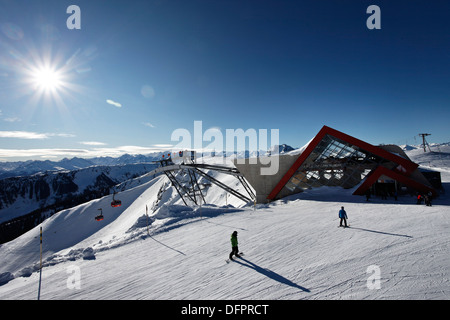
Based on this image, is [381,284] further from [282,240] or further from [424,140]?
[424,140]

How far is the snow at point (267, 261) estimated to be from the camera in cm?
611

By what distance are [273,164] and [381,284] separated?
18.0 metres

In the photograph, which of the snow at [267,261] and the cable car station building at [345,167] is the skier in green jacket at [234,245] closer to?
the snow at [267,261]

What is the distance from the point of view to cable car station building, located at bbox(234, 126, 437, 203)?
1956cm

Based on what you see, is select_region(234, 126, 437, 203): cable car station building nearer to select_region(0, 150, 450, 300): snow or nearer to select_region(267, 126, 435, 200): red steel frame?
select_region(267, 126, 435, 200): red steel frame

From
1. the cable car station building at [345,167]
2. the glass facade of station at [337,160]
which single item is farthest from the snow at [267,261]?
the glass facade of station at [337,160]

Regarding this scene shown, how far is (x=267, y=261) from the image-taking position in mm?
8078

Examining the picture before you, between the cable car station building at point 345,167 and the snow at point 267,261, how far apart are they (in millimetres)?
5203

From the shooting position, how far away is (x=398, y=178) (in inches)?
754

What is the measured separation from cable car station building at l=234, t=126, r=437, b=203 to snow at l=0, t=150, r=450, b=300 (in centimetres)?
520

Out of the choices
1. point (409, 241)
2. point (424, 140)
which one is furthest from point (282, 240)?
point (424, 140)

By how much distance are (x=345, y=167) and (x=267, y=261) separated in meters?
20.8

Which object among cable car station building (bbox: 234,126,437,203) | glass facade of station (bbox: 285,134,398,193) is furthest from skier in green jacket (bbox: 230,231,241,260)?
glass facade of station (bbox: 285,134,398,193)
